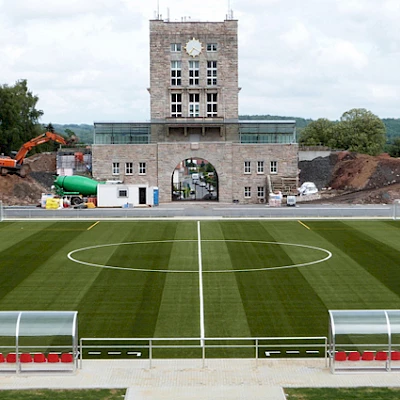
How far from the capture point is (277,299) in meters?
37.7

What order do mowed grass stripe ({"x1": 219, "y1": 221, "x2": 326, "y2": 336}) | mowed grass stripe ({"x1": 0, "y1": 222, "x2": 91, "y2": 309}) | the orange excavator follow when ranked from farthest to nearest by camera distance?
the orange excavator → mowed grass stripe ({"x1": 0, "y1": 222, "x2": 91, "y2": 309}) → mowed grass stripe ({"x1": 219, "y1": 221, "x2": 326, "y2": 336})

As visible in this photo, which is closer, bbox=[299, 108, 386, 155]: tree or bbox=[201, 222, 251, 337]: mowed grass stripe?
bbox=[201, 222, 251, 337]: mowed grass stripe

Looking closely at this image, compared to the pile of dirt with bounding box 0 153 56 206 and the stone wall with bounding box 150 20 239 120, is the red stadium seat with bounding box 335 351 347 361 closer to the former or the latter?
the pile of dirt with bounding box 0 153 56 206

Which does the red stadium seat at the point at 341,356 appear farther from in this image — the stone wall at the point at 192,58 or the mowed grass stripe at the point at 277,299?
the stone wall at the point at 192,58

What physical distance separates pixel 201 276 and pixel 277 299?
7.07m

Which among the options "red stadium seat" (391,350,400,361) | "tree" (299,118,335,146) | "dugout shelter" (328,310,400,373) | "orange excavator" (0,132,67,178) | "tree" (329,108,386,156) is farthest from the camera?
"tree" (299,118,335,146)

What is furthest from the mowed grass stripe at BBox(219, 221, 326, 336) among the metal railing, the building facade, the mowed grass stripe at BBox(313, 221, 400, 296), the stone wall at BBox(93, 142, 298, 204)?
the building facade

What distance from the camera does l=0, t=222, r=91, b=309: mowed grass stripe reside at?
43.0 meters

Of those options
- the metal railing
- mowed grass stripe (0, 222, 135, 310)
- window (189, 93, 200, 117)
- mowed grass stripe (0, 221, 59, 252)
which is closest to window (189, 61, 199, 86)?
window (189, 93, 200, 117)

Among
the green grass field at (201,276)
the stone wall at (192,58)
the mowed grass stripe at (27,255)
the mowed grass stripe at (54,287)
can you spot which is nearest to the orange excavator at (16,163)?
the stone wall at (192,58)

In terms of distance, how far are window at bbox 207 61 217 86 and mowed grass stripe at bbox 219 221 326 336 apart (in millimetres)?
51990

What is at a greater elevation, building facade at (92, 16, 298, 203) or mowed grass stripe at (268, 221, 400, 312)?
building facade at (92, 16, 298, 203)

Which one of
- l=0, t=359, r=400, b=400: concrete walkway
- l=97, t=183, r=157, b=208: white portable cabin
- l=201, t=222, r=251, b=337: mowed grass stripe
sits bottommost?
l=0, t=359, r=400, b=400: concrete walkway

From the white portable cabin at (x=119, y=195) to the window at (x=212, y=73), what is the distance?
59.8 feet
